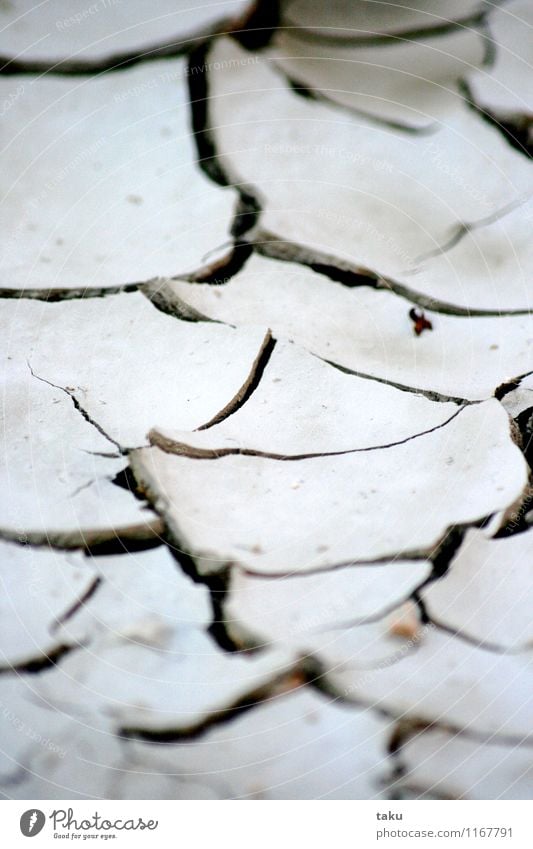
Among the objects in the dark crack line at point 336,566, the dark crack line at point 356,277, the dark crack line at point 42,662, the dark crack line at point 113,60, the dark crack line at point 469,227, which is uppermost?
the dark crack line at point 113,60

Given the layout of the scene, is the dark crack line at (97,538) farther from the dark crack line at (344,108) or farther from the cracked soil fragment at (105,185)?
the dark crack line at (344,108)

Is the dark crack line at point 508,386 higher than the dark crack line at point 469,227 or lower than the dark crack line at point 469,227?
lower

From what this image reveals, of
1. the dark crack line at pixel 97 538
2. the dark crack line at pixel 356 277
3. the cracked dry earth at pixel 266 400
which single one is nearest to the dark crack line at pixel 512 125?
the cracked dry earth at pixel 266 400

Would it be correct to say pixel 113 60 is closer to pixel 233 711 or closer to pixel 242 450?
pixel 242 450

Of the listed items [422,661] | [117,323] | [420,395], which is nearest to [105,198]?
[117,323]

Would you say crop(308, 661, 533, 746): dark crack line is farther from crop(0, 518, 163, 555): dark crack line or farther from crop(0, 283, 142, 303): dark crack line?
crop(0, 283, 142, 303): dark crack line

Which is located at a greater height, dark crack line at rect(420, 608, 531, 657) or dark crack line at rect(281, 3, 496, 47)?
dark crack line at rect(281, 3, 496, 47)

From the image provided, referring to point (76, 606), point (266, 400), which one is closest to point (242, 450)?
point (266, 400)

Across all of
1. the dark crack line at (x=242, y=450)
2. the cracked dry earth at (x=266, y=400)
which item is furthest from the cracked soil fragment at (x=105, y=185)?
the dark crack line at (x=242, y=450)

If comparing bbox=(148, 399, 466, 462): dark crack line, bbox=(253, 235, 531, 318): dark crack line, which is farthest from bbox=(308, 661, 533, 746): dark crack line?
bbox=(253, 235, 531, 318): dark crack line
